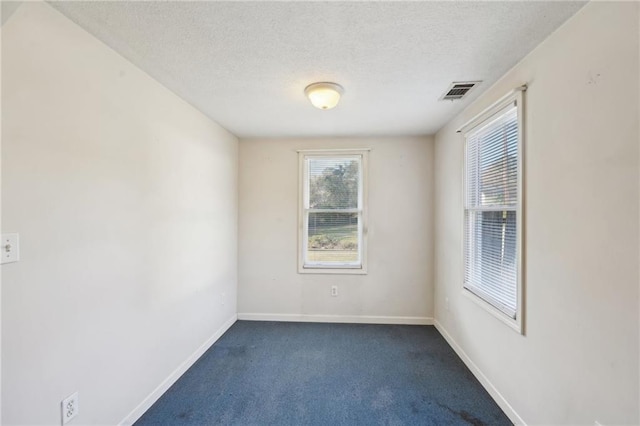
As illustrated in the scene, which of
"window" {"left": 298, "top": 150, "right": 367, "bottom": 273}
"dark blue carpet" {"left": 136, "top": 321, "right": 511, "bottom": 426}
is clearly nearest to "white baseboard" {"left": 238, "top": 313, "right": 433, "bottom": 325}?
"dark blue carpet" {"left": 136, "top": 321, "right": 511, "bottom": 426}

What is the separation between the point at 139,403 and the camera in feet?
6.40

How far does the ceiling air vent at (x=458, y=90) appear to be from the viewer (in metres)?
2.15

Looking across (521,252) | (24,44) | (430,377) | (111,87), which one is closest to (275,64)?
(111,87)

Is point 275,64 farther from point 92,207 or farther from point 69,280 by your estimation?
point 69,280

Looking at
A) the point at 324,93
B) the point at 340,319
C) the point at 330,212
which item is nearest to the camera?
the point at 324,93

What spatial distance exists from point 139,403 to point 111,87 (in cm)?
211

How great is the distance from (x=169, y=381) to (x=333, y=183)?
8.94ft

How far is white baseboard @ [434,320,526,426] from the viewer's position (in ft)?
6.28

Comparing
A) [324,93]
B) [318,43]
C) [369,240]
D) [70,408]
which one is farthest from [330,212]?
[70,408]

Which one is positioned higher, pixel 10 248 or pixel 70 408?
pixel 10 248

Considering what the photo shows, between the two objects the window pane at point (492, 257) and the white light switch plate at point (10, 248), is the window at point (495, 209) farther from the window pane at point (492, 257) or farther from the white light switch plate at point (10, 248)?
the white light switch plate at point (10, 248)

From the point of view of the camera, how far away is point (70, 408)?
1462mm

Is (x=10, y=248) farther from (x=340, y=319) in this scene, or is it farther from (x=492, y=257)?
(x=340, y=319)

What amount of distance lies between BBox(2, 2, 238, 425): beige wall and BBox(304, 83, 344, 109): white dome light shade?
3.83ft
